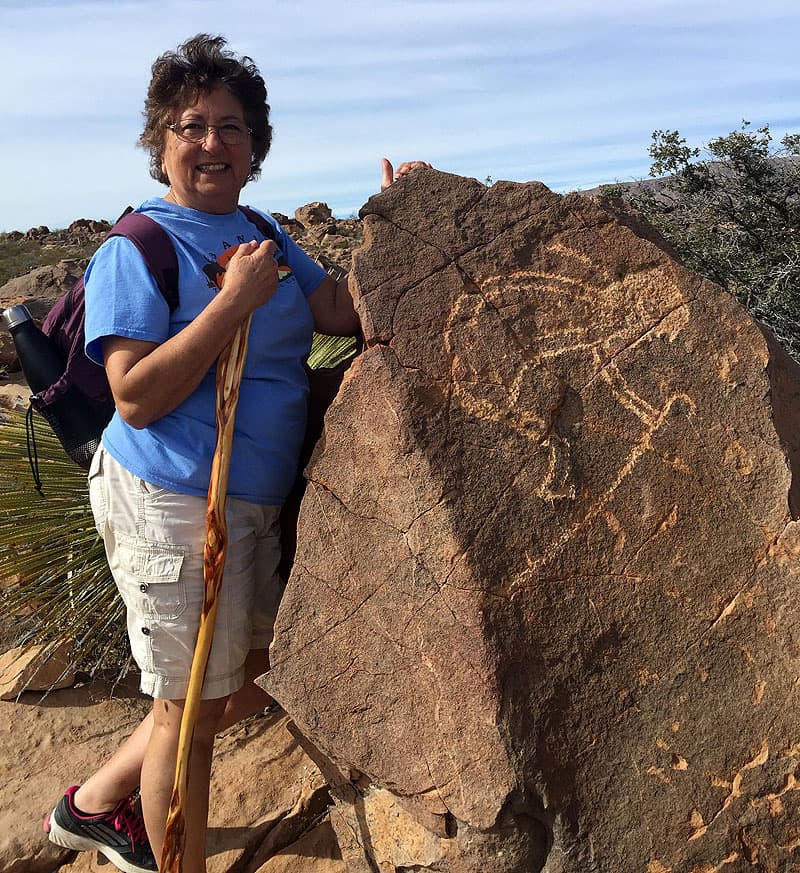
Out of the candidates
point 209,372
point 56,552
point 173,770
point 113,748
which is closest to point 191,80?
point 209,372

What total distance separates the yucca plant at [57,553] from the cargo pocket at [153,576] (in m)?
1.46

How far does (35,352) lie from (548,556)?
4.77 feet

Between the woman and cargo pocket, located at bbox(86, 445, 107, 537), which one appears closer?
the woman

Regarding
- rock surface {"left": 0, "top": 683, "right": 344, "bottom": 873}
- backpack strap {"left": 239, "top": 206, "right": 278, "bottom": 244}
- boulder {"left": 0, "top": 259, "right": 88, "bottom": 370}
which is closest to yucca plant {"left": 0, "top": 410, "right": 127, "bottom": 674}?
rock surface {"left": 0, "top": 683, "right": 344, "bottom": 873}

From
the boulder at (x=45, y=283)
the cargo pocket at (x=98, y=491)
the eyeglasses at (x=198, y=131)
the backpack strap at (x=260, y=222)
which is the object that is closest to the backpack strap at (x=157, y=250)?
the eyeglasses at (x=198, y=131)

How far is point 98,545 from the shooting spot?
3.64m

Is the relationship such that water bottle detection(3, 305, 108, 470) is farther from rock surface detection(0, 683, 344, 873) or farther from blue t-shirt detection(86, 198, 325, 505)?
rock surface detection(0, 683, 344, 873)

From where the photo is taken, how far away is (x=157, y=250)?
2.12m

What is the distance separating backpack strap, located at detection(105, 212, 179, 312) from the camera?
211 centimetres

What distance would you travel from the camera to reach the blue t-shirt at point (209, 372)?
2.06 m

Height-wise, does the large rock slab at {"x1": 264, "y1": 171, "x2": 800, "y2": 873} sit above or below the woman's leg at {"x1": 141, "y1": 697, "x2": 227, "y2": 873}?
above

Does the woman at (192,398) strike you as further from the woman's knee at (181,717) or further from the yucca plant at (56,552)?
the yucca plant at (56,552)

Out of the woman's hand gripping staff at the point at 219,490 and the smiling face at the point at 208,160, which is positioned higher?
the smiling face at the point at 208,160

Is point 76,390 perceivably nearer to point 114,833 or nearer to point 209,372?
point 209,372
